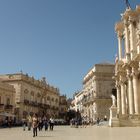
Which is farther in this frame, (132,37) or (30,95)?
(30,95)

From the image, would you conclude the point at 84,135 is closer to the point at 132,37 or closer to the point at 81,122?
the point at 132,37

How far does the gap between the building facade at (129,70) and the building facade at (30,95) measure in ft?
85.4

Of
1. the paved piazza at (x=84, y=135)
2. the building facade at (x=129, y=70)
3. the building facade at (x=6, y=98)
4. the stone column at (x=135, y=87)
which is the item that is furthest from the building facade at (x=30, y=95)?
the paved piazza at (x=84, y=135)

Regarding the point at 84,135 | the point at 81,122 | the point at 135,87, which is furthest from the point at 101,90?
the point at 84,135

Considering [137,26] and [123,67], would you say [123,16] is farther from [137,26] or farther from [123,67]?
[123,67]

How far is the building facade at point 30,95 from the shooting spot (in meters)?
63.8

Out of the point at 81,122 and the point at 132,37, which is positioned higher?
the point at 132,37

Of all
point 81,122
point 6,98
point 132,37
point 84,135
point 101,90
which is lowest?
point 84,135

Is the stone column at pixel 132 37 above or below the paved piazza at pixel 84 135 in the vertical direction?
above

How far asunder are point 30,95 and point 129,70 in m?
35.9

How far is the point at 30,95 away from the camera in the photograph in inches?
2744

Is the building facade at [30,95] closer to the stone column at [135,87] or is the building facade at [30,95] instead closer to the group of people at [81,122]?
the group of people at [81,122]

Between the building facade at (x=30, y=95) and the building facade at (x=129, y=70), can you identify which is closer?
the building facade at (x=129, y=70)

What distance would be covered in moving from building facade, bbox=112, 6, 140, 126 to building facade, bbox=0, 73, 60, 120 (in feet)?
85.4
